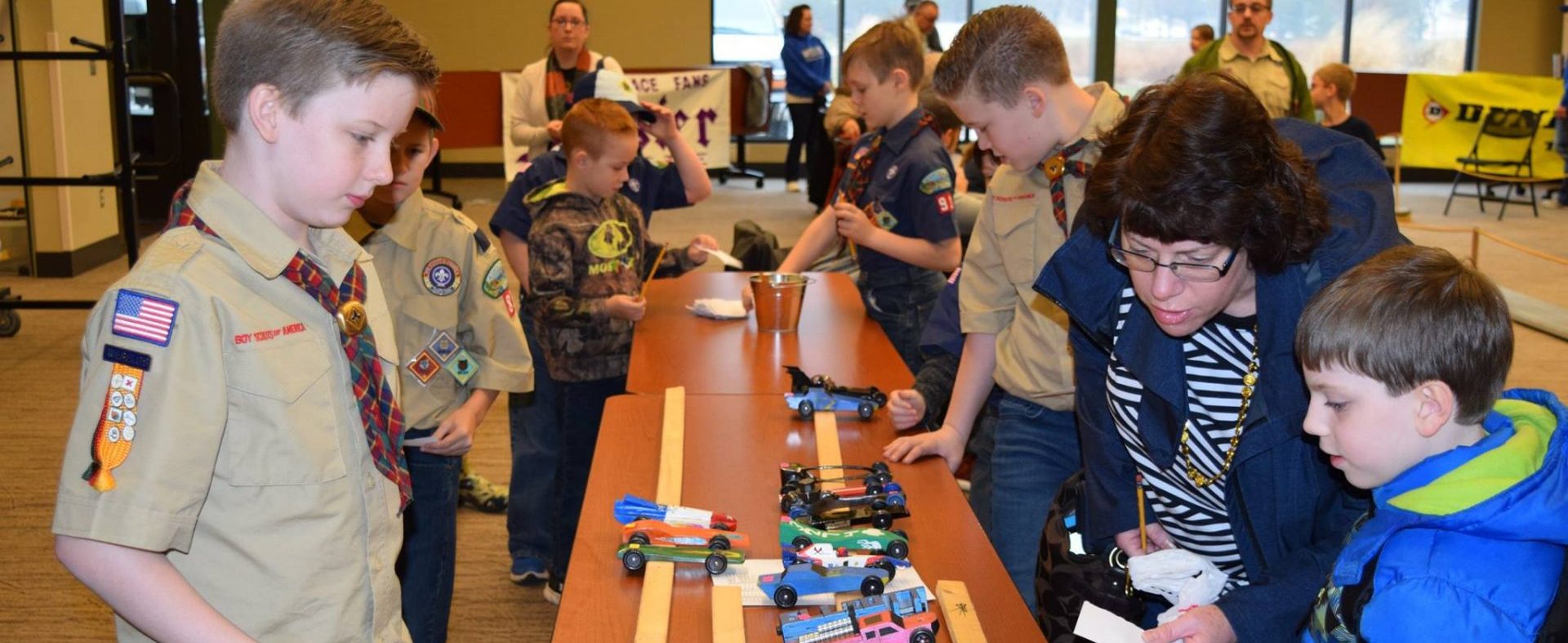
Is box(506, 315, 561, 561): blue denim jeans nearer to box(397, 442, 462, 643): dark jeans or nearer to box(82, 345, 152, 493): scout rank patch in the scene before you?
box(397, 442, 462, 643): dark jeans

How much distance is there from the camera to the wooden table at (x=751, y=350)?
3.02 meters

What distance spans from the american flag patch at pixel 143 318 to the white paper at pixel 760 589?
800 millimetres

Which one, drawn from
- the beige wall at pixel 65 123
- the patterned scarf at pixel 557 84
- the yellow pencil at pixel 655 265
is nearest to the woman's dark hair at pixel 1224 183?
the yellow pencil at pixel 655 265

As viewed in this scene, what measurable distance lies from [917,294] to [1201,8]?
Answer: 1193cm

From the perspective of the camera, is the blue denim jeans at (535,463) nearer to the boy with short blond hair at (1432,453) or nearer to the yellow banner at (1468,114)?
the boy with short blond hair at (1432,453)

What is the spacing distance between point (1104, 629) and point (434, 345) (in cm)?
144

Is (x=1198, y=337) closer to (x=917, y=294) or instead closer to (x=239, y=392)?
(x=239, y=392)

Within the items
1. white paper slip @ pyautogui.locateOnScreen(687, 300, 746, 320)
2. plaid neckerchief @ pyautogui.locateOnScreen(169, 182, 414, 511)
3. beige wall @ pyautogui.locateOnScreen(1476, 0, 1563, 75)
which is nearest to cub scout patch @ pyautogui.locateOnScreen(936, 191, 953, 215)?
white paper slip @ pyautogui.locateOnScreen(687, 300, 746, 320)

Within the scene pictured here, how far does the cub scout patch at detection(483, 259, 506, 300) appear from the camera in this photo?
2748 millimetres

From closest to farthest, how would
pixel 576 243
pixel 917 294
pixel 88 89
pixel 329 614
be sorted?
pixel 329 614 → pixel 576 243 → pixel 917 294 → pixel 88 89

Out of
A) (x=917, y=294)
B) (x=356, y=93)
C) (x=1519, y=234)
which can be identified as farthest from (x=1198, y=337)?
(x=1519, y=234)

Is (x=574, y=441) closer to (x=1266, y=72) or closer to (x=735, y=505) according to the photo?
(x=735, y=505)

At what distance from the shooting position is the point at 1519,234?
10.7 meters

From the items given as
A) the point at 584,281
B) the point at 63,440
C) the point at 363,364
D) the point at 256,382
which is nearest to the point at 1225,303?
the point at 363,364
